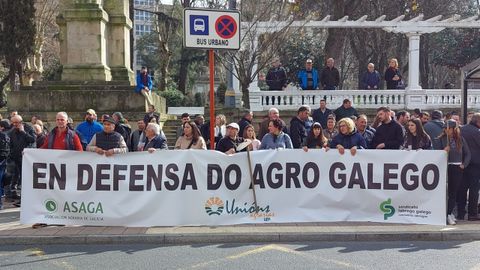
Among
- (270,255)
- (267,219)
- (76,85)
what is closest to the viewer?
(270,255)

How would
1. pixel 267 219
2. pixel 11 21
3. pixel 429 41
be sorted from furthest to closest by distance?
pixel 429 41
pixel 11 21
pixel 267 219

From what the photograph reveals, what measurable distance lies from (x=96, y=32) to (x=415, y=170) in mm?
10965

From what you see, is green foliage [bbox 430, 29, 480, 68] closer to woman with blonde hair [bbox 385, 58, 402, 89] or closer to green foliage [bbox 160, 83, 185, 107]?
woman with blonde hair [bbox 385, 58, 402, 89]

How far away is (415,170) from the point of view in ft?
26.3

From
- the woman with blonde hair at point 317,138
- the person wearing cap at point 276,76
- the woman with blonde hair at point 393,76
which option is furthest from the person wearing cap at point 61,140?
the woman with blonde hair at point 393,76

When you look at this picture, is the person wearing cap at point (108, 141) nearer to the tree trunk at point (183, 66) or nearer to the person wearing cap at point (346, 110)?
the person wearing cap at point (346, 110)

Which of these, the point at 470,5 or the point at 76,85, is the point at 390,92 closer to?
the point at 76,85

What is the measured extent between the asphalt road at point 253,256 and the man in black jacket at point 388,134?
2.33 meters

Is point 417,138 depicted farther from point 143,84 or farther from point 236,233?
point 143,84

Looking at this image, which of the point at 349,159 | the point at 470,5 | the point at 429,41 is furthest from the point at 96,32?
the point at 470,5

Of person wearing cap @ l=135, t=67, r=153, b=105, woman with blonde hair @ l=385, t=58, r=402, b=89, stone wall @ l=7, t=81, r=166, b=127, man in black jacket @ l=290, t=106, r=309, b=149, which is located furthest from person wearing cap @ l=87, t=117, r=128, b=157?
woman with blonde hair @ l=385, t=58, r=402, b=89

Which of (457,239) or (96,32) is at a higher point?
(96,32)

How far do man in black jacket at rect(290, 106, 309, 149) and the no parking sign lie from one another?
2.99 meters

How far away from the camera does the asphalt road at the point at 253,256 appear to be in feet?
20.0
